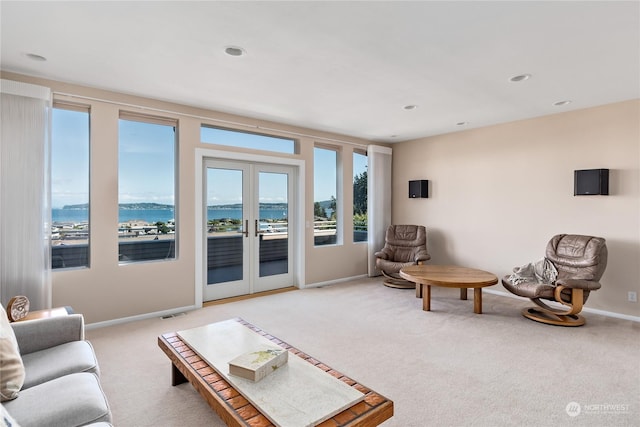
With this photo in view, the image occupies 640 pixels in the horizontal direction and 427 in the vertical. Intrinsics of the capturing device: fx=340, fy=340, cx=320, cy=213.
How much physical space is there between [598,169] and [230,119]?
184 inches

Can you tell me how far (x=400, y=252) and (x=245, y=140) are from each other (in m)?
3.19

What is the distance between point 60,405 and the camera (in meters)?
1.48

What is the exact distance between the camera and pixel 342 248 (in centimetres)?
598

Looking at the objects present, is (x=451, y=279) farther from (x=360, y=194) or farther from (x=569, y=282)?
(x=360, y=194)

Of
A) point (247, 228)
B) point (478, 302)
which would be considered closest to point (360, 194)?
point (247, 228)

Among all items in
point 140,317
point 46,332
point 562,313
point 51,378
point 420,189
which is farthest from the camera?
point 420,189

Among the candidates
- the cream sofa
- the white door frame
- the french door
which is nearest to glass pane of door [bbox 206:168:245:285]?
the french door

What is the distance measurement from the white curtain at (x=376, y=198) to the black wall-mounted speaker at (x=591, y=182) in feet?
9.66

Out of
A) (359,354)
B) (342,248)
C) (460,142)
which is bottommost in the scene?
(359,354)

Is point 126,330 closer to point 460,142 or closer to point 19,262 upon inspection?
point 19,262

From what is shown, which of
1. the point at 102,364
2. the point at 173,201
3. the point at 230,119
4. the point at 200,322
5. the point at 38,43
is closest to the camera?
the point at 38,43

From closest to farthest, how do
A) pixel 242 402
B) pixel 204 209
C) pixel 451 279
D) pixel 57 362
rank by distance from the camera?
pixel 242 402 → pixel 57 362 → pixel 451 279 → pixel 204 209

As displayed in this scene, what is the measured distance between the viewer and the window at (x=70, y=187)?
3.57m

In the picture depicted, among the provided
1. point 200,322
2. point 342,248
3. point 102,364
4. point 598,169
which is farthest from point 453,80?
point 102,364
